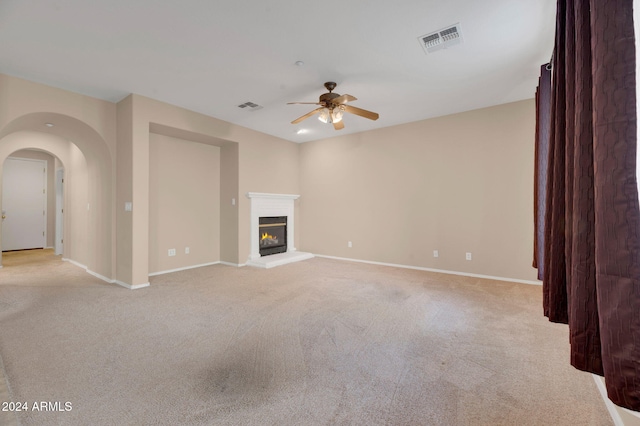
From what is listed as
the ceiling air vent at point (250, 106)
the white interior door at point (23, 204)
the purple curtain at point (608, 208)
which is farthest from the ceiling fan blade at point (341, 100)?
the white interior door at point (23, 204)

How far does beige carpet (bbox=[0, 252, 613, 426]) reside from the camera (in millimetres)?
1592

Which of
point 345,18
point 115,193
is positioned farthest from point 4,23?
point 345,18

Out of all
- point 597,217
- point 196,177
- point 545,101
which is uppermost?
point 545,101

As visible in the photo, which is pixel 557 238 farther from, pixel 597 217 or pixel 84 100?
pixel 84 100

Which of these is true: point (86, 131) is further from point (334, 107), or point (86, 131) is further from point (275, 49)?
point (334, 107)

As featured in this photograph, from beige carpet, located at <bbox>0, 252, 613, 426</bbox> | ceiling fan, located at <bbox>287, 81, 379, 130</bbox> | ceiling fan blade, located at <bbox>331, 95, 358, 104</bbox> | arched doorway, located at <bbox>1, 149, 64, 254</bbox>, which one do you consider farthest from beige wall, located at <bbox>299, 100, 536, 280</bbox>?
arched doorway, located at <bbox>1, 149, 64, 254</bbox>

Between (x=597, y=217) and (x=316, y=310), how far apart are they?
8.68 feet

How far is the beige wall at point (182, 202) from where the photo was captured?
15.7ft

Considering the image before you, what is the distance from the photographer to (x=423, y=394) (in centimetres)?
173

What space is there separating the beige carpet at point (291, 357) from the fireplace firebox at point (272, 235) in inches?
83.4

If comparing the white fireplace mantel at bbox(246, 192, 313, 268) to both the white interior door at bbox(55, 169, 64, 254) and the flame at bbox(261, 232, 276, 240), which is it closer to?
the flame at bbox(261, 232, 276, 240)

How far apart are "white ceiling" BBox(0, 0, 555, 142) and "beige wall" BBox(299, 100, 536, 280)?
0.68 metres

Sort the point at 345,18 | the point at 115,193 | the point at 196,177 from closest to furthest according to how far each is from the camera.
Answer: the point at 345,18, the point at 115,193, the point at 196,177

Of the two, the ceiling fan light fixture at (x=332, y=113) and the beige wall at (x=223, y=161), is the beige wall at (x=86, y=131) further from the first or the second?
the ceiling fan light fixture at (x=332, y=113)
